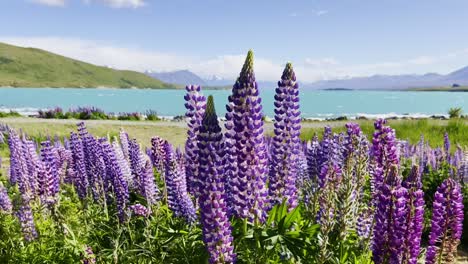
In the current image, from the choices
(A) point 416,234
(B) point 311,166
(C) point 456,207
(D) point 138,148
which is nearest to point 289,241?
(A) point 416,234

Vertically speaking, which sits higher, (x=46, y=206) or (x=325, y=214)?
(x=325, y=214)

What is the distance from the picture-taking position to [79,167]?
6.77 metres

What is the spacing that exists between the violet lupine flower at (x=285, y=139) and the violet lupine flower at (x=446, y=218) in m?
A: 1.41

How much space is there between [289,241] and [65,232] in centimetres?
329

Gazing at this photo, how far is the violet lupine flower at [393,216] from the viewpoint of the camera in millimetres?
3213

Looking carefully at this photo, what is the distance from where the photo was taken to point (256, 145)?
323 cm

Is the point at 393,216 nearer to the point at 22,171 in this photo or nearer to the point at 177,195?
the point at 177,195

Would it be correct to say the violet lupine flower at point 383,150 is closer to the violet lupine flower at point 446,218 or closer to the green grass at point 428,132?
the violet lupine flower at point 446,218

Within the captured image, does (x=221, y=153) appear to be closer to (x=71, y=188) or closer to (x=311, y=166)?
(x=311, y=166)

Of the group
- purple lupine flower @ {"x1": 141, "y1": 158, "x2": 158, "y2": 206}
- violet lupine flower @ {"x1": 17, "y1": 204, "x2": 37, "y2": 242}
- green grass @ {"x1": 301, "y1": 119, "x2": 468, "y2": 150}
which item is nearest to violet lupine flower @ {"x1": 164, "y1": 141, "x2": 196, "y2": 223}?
purple lupine flower @ {"x1": 141, "y1": 158, "x2": 158, "y2": 206}

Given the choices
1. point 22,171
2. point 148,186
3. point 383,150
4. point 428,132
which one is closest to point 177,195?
point 148,186

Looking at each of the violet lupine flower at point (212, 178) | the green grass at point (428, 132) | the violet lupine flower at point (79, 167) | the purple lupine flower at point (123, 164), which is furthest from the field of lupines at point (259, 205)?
the green grass at point (428, 132)

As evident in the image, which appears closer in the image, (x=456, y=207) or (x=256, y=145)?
(x=256, y=145)

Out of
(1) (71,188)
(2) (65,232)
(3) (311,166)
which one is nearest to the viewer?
(2) (65,232)
